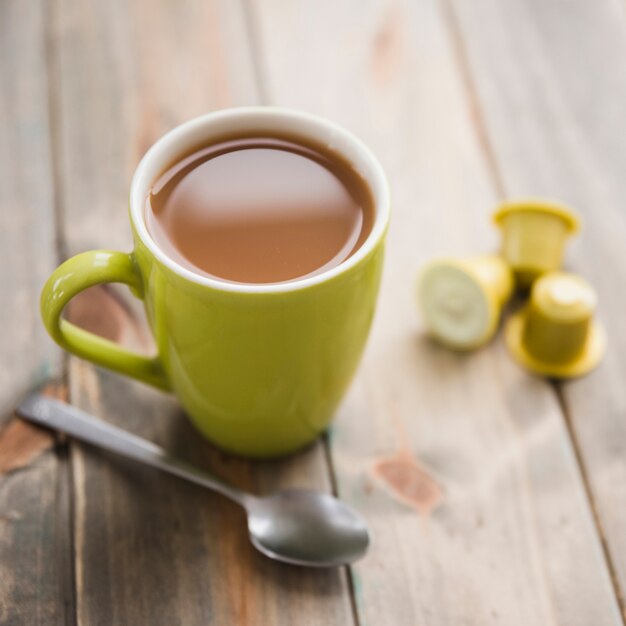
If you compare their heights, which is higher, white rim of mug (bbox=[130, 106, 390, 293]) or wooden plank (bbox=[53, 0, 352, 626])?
white rim of mug (bbox=[130, 106, 390, 293])

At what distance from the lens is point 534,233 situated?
0.90m

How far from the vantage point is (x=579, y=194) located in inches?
38.7

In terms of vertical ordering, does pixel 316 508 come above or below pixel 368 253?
below

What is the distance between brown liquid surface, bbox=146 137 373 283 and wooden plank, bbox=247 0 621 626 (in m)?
0.22

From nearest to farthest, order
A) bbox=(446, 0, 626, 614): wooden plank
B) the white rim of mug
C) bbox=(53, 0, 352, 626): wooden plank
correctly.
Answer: the white rim of mug < bbox=(53, 0, 352, 626): wooden plank < bbox=(446, 0, 626, 614): wooden plank

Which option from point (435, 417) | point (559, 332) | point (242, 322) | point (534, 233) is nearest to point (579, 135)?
point (534, 233)

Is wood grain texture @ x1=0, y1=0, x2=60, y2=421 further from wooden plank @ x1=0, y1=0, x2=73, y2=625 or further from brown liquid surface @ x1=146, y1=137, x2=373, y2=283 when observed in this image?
brown liquid surface @ x1=146, y1=137, x2=373, y2=283

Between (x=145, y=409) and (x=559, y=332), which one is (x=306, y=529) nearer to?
(x=145, y=409)

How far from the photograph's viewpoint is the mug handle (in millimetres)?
653

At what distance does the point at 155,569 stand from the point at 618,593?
39 cm

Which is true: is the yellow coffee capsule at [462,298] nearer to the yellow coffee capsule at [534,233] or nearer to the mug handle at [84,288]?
the yellow coffee capsule at [534,233]

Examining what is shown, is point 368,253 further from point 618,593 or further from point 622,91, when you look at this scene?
point 622,91

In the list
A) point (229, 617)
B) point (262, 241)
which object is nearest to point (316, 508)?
point (229, 617)

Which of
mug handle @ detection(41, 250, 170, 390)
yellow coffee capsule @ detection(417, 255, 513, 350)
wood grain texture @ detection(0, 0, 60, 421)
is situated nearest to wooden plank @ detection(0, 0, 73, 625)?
wood grain texture @ detection(0, 0, 60, 421)
